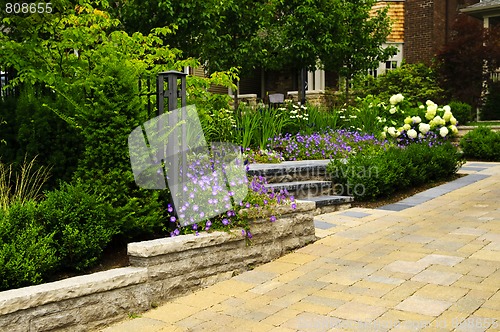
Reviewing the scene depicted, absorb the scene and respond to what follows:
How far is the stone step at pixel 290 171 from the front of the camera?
292 inches

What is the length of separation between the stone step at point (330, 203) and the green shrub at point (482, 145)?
624 centimetres

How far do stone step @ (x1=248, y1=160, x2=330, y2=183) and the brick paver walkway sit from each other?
48.2 inches

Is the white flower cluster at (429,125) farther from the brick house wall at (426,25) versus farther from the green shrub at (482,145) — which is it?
the brick house wall at (426,25)

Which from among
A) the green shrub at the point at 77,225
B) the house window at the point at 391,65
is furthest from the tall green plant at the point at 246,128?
the house window at the point at 391,65

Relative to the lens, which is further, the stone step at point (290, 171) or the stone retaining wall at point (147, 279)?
the stone step at point (290, 171)

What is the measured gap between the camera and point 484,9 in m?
20.0

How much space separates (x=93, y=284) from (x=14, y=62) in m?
2.93

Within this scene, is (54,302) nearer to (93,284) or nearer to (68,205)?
(93,284)

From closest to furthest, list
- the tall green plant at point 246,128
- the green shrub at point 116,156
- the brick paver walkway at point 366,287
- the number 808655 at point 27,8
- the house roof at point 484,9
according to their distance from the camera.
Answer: the brick paver walkway at point 366,287
the green shrub at point 116,156
the number 808655 at point 27,8
the tall green plant at point 246,128
the house roof at point 484,9

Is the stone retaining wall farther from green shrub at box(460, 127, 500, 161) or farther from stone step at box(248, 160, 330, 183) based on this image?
green shrub at box(460, 127, 500, 161)

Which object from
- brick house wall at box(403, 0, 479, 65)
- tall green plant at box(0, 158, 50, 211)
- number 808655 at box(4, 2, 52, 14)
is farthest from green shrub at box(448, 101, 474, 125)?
tall green plant at box(0, 158, 50, 211)

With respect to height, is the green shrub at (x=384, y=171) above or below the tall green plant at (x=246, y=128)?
below

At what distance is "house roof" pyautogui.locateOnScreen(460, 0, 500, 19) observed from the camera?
781 inches

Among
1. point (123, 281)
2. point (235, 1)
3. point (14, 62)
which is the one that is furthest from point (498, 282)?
point (235, 1)
